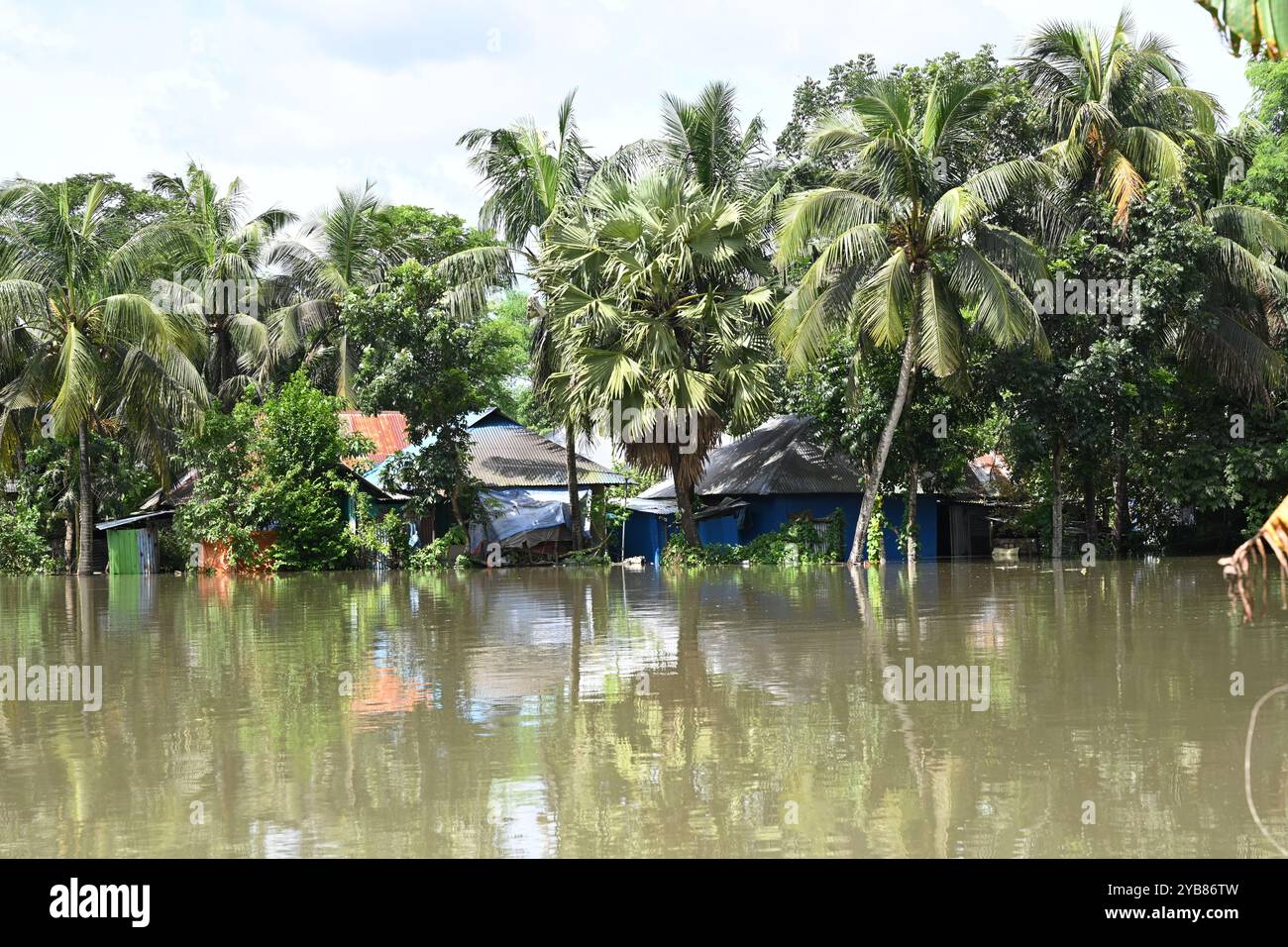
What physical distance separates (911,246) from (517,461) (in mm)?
14034

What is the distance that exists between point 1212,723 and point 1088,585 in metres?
11.5

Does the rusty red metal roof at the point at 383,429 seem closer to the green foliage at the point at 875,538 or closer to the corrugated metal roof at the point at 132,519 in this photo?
the corrugated metal roof at the point at 132,519

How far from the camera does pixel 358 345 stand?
123ft

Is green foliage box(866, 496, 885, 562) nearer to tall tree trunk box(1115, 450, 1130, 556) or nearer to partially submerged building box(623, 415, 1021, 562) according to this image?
partially submerged building box(623, 415, 1021, 562)

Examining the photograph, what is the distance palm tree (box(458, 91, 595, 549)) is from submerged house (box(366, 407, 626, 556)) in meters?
1.20

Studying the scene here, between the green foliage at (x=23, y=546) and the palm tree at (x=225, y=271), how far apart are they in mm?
7106

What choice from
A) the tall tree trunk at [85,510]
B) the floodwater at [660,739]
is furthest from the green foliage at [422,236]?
the floodwater at [660,739]

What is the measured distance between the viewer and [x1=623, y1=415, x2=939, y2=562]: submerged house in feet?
101

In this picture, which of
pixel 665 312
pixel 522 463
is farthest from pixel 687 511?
pixel 522 463

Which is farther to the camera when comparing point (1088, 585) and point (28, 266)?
point (28, 266)
